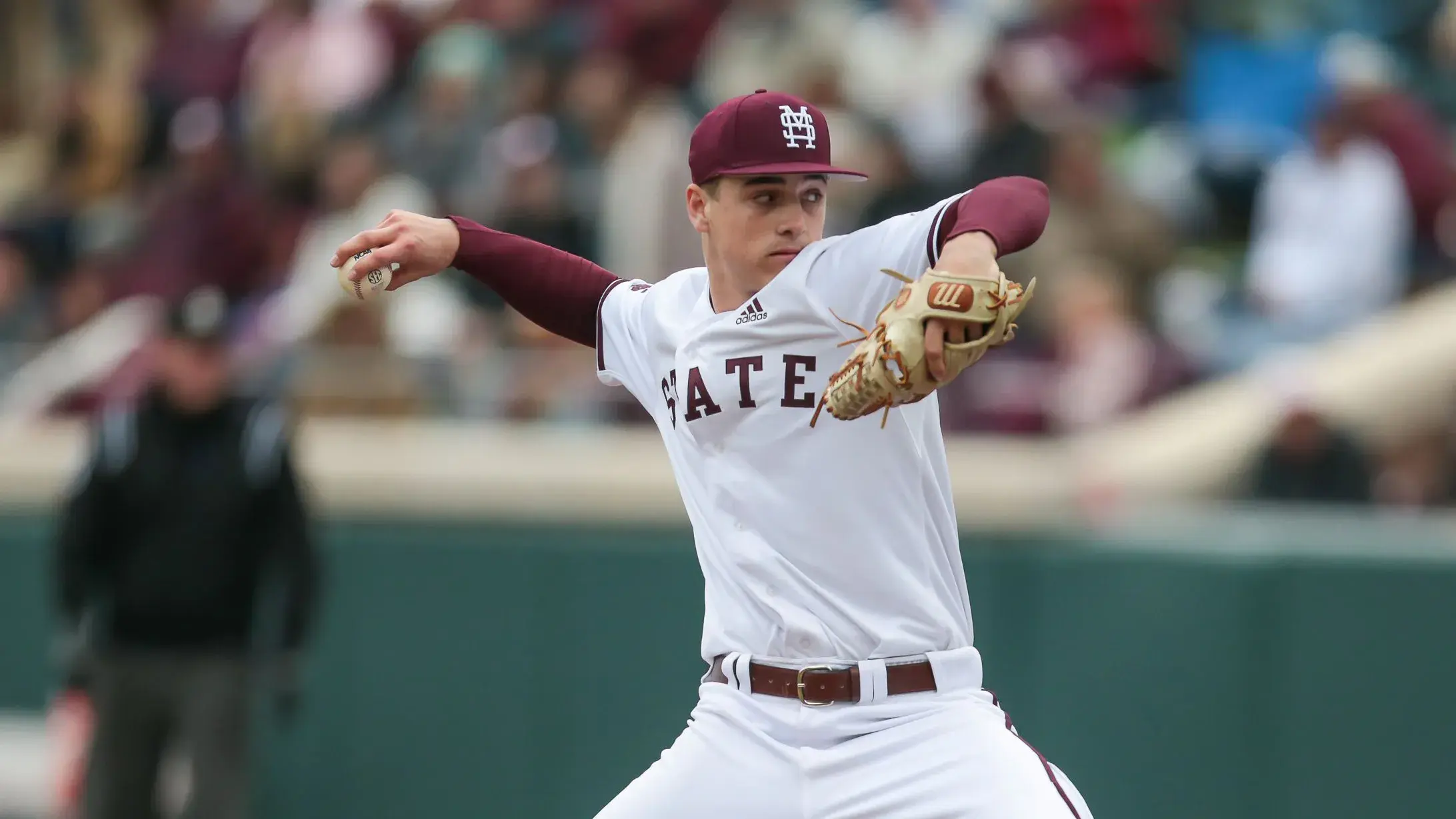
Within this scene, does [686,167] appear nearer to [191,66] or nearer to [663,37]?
[663,37]

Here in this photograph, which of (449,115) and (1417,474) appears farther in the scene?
(449,115)

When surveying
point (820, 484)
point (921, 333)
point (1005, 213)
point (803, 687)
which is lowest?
point (803, 687)

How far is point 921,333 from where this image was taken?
9.82ft

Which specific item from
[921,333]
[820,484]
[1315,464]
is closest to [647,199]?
[1315,464]

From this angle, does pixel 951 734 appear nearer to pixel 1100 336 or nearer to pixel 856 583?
pixel 856 583

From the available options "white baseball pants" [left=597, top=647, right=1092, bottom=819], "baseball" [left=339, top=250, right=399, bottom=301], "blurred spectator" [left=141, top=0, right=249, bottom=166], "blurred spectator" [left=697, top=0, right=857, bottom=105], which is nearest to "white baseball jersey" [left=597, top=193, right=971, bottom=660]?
"white baseball pants" [left=597, top=647, right=1092, bottom=819]

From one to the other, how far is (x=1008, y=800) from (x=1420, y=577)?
13.0 feet

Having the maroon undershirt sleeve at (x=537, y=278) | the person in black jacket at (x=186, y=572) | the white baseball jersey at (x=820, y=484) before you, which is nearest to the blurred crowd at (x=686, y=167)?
the person in black jacket at (x=186, y=572)

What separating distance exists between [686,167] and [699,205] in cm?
502

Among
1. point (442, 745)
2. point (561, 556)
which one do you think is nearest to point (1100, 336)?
point (561, 556)

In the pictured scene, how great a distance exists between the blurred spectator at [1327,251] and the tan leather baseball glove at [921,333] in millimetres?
5121

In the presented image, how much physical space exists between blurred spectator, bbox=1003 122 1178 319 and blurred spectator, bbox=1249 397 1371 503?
4.24 feet

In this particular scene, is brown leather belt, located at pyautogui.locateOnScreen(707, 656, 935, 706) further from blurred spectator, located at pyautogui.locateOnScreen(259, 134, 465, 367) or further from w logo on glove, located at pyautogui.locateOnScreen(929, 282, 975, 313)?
blurred spectator, located at pyautogui.locateOnScreen(259, 134, 465, 367)

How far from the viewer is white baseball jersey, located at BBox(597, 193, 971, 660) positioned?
3.56 metres
